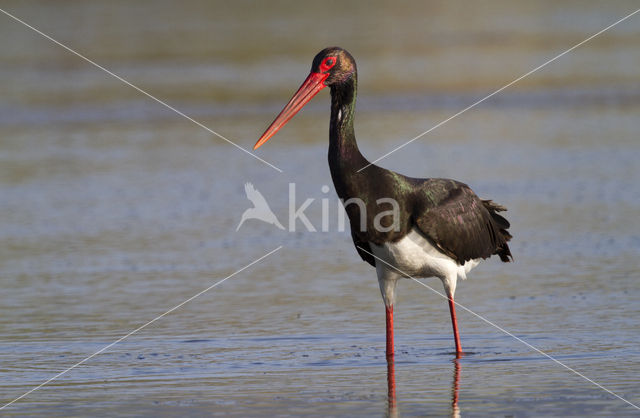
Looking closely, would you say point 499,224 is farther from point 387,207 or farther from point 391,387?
point 391,387

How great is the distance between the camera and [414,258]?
358 inches

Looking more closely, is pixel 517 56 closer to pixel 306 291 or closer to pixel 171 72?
pixel 171 72

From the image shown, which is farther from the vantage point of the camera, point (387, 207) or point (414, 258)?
point (414, 258)

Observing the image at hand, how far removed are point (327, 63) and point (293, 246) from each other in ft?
13.5

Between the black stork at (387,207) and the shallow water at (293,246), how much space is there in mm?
614

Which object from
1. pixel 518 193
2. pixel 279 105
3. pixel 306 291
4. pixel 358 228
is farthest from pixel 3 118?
pixel 358 228

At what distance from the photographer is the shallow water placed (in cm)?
828

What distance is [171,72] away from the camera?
92.1 feet

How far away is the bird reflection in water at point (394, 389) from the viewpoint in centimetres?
747
